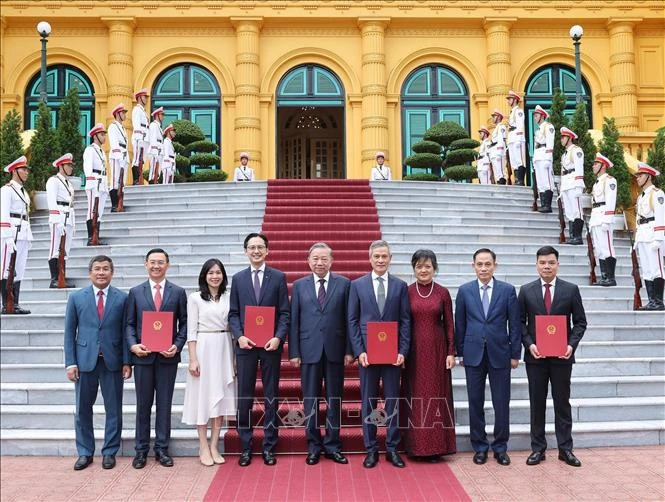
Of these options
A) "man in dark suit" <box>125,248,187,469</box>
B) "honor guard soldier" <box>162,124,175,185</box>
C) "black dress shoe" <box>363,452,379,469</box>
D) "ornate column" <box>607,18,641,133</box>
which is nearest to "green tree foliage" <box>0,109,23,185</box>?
"honor guard soldier" <box>162,124,175,185</box>

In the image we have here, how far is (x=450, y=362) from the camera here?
20.6 ft

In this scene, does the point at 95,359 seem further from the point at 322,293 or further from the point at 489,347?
the point at 489,347

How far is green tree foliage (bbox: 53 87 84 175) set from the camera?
15367mm

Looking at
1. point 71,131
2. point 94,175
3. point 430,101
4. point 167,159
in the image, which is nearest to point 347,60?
point 430,101

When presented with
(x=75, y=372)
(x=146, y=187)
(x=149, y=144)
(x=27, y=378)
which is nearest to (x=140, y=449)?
(x=75, y=372)

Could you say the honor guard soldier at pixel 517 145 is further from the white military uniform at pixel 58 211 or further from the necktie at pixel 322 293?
the necktie at pixel 322 293

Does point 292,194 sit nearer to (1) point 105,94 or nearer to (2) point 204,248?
(2) point 204,248

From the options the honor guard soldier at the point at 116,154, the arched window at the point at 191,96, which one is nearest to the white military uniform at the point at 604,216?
the honor guard soldier at the point at 116,154

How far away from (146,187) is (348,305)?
368 inches

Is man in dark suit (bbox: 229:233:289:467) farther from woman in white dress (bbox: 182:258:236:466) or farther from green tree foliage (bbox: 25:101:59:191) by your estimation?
green tree foliage (bbox: 25:101:59:191)

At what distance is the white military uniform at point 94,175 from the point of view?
11469 millimetres

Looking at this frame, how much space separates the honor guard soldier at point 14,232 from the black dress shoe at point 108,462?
3545 mm

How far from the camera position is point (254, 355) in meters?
6.37

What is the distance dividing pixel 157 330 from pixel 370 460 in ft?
7.38
